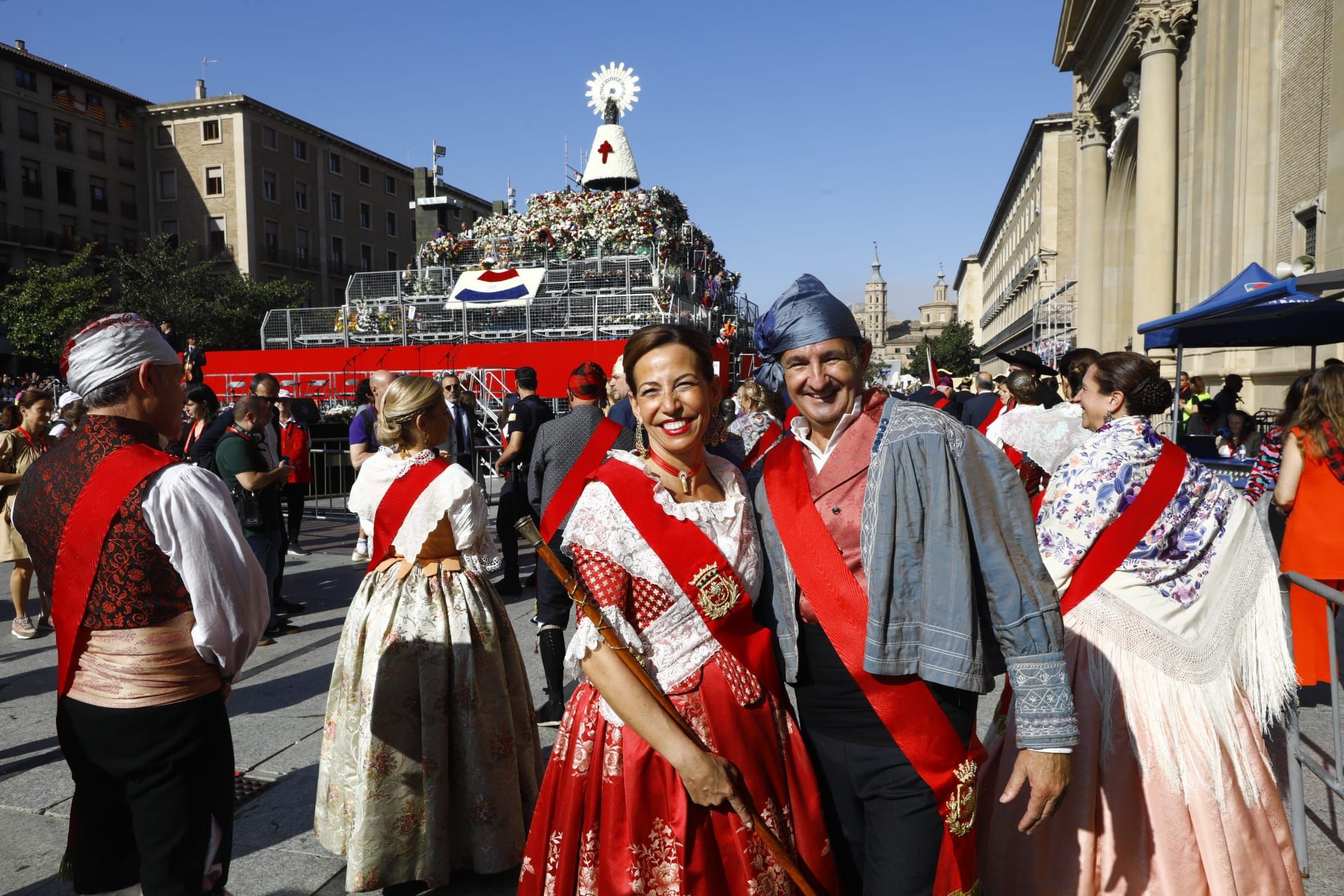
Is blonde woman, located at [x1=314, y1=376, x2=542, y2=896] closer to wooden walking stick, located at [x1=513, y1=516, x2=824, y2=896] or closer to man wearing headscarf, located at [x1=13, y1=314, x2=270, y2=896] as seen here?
man wearing headscarf, located at [x1=13, y1=314, x2=270, y2=896]

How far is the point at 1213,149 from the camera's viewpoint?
1778 centimetres

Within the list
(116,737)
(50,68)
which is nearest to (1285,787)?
(116,737)

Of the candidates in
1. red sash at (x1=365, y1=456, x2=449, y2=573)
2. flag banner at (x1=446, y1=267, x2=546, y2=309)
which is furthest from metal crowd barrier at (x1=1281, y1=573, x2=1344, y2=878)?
flag banner at (x1=446, y1=267, x2=546, y2=309)

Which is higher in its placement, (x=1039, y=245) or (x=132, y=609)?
(x=1039, y=245)

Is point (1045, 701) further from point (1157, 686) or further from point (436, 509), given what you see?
point (436, 509)

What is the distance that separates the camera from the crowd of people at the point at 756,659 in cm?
204

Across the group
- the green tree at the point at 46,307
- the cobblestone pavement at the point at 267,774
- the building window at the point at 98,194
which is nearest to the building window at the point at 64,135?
the building window at the point at 98,194

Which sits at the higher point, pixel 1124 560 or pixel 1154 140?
pixel 1154 140

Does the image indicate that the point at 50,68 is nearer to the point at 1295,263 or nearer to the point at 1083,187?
the point at 1083,187

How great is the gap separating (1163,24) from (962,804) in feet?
72.0

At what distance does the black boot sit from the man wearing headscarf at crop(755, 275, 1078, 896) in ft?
9.42

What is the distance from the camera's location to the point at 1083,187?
27.4m

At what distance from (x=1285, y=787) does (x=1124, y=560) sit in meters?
1.49

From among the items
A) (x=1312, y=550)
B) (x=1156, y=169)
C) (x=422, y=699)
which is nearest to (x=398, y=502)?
(x=422, y=699)
